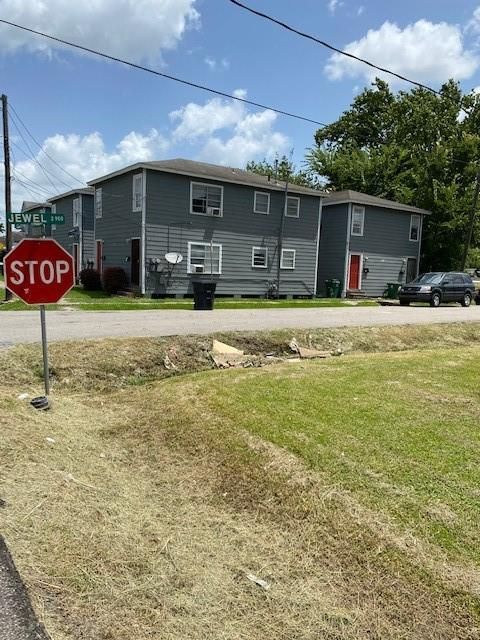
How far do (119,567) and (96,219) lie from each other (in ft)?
87.2

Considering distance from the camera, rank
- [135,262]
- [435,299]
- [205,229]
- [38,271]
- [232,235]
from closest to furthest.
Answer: [38,271] < [135,262] < [205,229] < [435,299] < [232,235]

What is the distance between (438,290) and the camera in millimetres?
24969

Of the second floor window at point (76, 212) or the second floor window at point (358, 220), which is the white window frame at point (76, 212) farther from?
the second floor window at point (358, 220)

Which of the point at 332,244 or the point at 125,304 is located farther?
the point at 332,244

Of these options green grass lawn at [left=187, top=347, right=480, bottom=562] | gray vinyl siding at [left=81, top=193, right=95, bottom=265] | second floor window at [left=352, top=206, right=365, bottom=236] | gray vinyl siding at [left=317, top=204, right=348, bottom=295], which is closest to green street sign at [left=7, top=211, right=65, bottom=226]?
green grass lawn at [left=187, top=347, right=480, bottom=562]

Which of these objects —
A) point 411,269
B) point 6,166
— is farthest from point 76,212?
point 411,269

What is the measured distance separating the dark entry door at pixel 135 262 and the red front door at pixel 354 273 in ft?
42.1

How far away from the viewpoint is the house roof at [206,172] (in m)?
22.7

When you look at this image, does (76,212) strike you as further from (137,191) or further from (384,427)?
(384,427)

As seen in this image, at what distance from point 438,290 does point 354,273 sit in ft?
20.8

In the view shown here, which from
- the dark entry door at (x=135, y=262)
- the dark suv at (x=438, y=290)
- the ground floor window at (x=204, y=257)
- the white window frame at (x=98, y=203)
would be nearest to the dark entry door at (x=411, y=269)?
the dark suv at (x=438, y=290)

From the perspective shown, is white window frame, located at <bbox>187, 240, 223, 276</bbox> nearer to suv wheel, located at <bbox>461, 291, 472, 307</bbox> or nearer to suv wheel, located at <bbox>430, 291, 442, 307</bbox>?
suv wheel, located at <bbox>430, 291, 442, 307</bbox>

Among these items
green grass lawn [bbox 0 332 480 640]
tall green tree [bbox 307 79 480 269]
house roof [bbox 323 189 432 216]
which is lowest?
green grass lawn [bbox 0 332 480 640]

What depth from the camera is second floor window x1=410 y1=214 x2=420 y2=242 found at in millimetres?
32906
